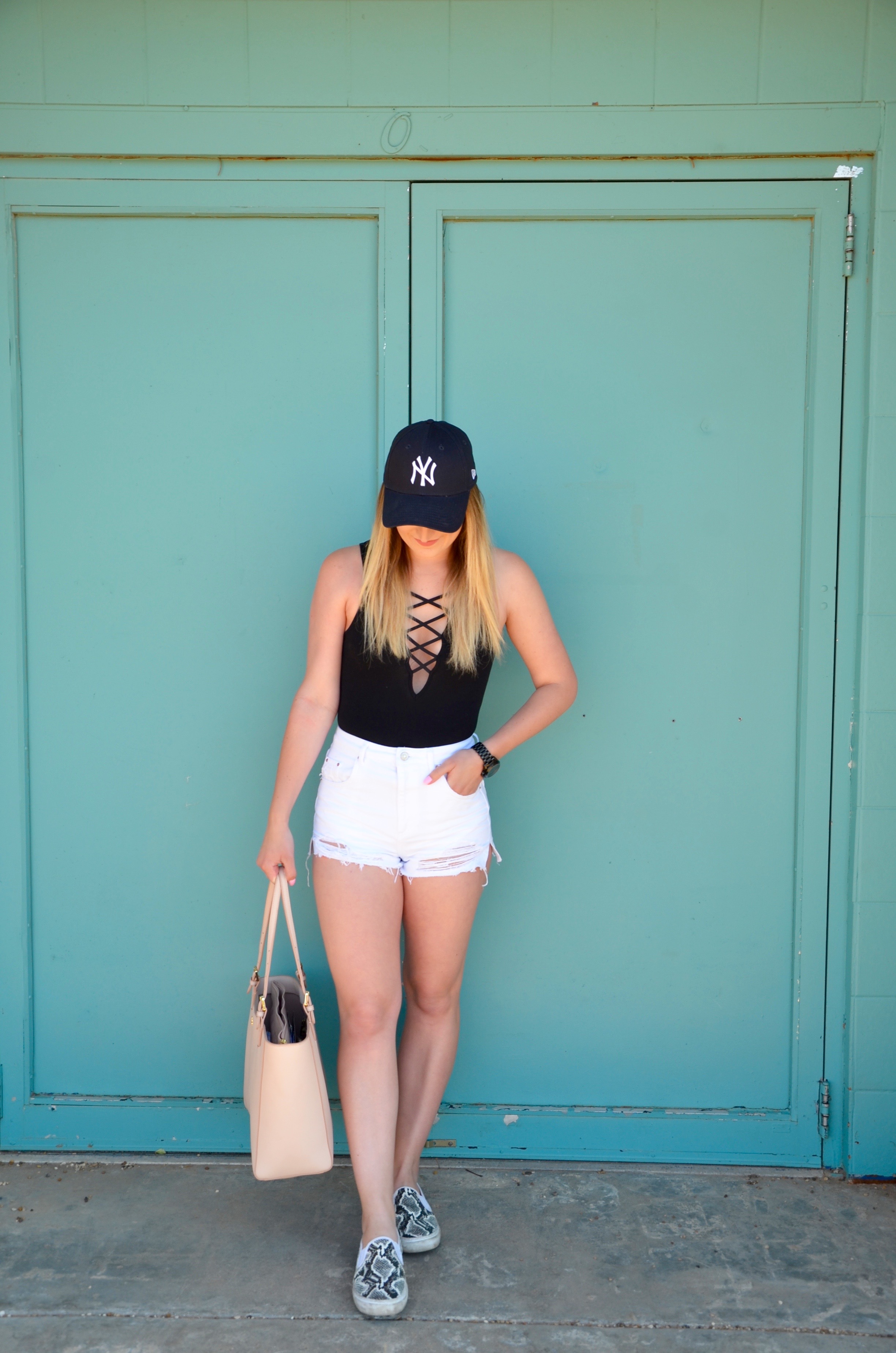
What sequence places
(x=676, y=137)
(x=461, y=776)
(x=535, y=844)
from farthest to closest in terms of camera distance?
(x=535, y=844), (x=676, y=137), (x=461, y=776)

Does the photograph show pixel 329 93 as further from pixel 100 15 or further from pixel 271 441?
pixel 271 441

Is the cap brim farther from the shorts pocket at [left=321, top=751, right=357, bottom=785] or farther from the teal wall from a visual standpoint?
the teal wall

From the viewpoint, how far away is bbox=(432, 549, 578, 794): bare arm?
2.49m

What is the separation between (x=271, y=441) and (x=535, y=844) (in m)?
1.39

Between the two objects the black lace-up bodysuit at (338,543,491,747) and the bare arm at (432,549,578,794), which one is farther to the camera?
the bare arm at (432,549,578,794)

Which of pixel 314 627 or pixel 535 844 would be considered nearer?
pixel 314 627

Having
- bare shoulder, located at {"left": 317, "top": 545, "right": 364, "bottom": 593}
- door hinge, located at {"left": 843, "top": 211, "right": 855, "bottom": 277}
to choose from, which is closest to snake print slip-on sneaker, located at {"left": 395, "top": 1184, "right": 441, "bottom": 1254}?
bare shoulder, located at {"left": 317, "top": 545, "right": 364, "bottom": 593}

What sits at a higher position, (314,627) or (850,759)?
(314,627)

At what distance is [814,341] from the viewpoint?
9.39ft

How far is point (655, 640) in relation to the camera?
2947 millimetres

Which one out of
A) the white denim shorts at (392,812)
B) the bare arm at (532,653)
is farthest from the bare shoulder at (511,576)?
the white denim shorts at (392,812)

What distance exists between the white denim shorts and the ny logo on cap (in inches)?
24.0

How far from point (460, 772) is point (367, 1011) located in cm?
61

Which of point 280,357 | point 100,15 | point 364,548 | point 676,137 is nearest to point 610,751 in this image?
point 364,548
